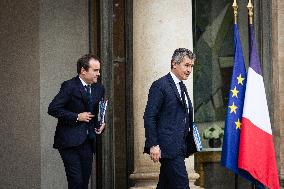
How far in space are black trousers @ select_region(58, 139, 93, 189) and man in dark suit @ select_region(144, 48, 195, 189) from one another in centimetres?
74

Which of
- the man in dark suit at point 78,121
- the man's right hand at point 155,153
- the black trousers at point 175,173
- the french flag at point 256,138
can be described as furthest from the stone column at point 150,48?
the man's right hand at point 155,153

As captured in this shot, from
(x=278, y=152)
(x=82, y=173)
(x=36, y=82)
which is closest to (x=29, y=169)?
(x=36, y=82)

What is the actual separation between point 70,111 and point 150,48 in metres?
1.46

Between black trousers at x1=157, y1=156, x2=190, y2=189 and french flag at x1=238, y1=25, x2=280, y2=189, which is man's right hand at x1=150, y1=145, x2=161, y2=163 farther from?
french flag at x1=238, y1=25, x2=280, y2=189

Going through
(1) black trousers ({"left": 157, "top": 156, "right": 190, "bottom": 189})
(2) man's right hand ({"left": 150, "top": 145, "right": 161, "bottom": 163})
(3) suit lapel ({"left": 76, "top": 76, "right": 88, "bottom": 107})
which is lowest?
(1) black trousers ({"left": 157, "top": 156, "right": 190, "bottom": 189})

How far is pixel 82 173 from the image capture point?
856 centimetres

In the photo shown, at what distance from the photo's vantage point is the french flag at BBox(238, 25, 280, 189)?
30.0 ft

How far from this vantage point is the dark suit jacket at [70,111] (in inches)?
331

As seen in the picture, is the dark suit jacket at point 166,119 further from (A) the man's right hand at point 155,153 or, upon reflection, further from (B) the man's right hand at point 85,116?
(B) the man's right hand at point 85,116

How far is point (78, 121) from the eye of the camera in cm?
845

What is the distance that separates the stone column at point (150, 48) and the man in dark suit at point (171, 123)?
1.28 metres

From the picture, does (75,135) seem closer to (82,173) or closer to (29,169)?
(82,173)

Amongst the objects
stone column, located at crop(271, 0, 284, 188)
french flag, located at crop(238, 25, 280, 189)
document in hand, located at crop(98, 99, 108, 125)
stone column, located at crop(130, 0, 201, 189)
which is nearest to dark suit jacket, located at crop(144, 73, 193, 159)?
document in hand, located at crop(98, 99, 108, 125)

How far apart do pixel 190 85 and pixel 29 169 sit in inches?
95.1
